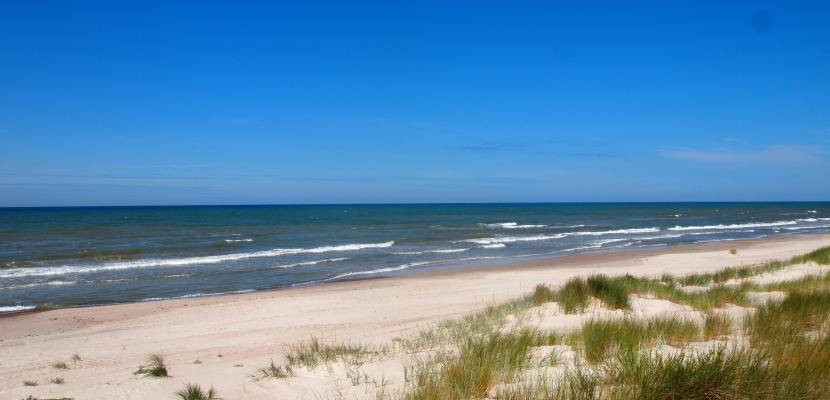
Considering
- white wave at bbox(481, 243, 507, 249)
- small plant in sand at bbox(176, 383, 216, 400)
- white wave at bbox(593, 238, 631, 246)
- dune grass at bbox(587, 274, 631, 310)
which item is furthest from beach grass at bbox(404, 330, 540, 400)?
white wave at bbox(593, 238, 631, 246)

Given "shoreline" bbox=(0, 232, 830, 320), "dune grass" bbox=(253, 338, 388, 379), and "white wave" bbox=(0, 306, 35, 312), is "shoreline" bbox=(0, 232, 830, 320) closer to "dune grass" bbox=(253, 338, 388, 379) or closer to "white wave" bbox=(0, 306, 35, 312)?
"white wave" bbox=(0, 306, 35, 312)

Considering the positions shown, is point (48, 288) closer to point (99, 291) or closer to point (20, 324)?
point (99, 291)

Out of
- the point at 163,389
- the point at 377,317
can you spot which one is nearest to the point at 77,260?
the point at 377,317

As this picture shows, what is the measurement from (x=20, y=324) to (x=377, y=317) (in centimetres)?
839

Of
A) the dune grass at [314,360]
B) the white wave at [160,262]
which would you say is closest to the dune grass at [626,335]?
the dune grass at [314,360]

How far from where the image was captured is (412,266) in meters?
25.9

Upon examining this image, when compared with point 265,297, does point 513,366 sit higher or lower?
higher

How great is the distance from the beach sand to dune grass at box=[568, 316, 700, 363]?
2.15 m

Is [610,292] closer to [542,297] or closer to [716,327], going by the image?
[542,297]

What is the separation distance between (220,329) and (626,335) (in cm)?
883

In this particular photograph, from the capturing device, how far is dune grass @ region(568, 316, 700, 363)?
5.92 m

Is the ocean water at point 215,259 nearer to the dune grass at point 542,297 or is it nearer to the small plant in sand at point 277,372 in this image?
the dune grass at point 542,297

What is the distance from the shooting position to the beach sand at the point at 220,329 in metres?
6.92

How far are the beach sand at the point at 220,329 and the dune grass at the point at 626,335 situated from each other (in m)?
→ 2.15
